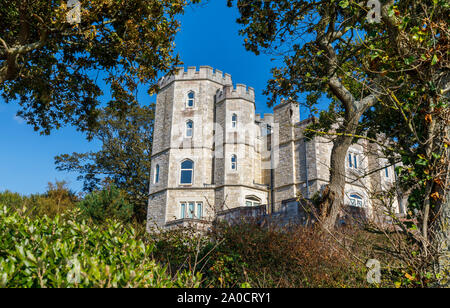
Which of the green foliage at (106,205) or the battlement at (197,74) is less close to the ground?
the battlement at (197,74)

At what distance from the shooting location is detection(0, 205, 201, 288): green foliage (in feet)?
7.79

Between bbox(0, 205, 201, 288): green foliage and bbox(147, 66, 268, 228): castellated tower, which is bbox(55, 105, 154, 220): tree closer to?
bbox(147, 66, 268, 228): castellated tower

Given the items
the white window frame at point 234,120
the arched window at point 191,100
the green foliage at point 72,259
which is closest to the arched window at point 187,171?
the white window frame at point 234,120

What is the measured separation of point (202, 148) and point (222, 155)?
1.82m

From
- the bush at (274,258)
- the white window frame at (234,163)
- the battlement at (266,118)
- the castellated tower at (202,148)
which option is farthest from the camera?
the battlement at (266,118)

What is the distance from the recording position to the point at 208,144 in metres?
28.6

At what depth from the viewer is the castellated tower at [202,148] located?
26609mm

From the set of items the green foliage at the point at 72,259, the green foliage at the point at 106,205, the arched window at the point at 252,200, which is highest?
the arched window at the point at 252,200

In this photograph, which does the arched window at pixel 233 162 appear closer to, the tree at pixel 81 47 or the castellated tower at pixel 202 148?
the castellated tower at pixel 202 148

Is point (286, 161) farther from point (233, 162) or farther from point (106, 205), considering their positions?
point (106, 205)

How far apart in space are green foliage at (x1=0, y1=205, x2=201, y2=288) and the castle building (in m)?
21.6

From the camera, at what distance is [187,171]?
91.1ft
